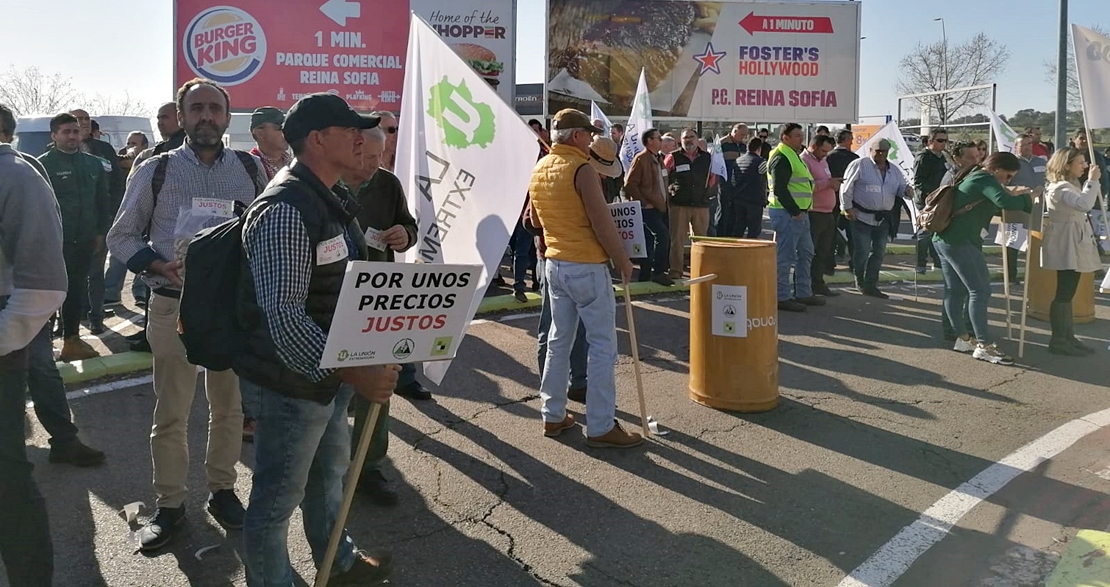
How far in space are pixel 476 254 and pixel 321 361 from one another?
2.03m

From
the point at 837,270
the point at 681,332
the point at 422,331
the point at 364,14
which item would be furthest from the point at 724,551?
the point at 364,14

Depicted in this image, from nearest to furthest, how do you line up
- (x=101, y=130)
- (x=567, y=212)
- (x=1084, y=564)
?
(x=1084, y=564) < (x=567, y=212) < (x=101, y=130)

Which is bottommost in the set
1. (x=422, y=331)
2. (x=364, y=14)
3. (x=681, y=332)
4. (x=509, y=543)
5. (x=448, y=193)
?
(x=509, y=543)

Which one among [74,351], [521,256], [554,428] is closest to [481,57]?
[521,256]

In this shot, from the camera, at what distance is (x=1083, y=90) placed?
25.7 feet

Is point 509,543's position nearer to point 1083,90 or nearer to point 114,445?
point 114,445

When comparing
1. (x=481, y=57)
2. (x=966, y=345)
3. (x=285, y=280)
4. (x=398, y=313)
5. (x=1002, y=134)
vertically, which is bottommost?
(x=966, y=345)

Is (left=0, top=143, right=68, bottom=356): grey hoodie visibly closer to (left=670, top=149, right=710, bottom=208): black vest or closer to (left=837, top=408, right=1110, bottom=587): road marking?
(left=837, top=408, right=1110, bottom=587): road marking

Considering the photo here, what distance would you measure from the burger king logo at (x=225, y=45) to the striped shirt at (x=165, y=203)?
14918 mm

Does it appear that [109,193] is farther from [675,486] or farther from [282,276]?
[282,276]

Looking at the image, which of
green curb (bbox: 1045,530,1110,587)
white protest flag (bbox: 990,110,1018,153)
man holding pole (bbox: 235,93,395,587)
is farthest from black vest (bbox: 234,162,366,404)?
white protest flag (bbox: 990,110,1018,153)

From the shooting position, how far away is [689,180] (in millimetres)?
11430

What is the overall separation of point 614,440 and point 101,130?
1870 centimetres

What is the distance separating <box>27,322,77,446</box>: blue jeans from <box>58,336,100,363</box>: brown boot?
2.30 metres
